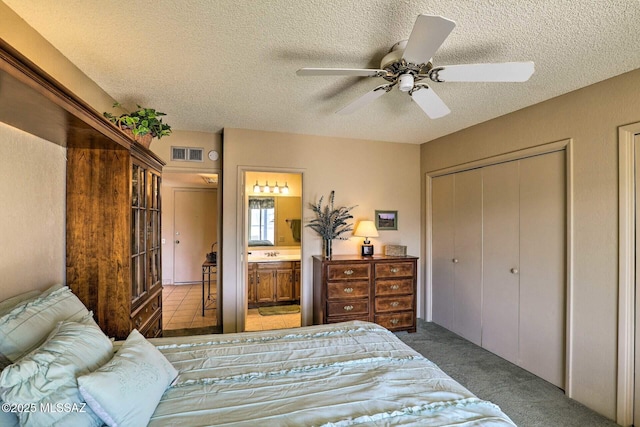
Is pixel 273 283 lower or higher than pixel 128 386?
lower

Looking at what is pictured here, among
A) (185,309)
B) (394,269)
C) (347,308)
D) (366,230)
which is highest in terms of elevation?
(366,230)

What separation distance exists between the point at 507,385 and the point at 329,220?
2410 millimetres

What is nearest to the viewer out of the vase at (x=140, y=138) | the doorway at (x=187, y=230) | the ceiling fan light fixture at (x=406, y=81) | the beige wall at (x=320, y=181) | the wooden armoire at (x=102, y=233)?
the ceiling fan light fixture at (x=406, y=81)

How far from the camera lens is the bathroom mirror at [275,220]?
533 centimetres

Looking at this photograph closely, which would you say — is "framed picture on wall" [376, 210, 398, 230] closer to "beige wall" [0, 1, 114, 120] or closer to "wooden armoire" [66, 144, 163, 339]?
"wooden armoire" [66, 144, 163, 339]

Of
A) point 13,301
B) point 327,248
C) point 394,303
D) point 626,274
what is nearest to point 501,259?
point 626,274

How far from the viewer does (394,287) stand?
3.66 metres

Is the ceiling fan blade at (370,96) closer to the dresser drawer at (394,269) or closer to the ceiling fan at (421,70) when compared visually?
the ceiling fan at (421,70)

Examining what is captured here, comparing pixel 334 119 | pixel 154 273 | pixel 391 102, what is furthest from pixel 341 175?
pixel 154 273

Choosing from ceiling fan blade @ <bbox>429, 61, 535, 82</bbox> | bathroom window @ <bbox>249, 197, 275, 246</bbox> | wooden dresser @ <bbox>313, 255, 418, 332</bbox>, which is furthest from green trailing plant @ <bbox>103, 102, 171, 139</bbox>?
bathroom window @ <bbox>249, 197, 275, 246</bbox>

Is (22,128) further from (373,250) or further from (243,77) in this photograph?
(373,250)

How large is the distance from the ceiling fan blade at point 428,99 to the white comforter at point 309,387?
1.61 meters

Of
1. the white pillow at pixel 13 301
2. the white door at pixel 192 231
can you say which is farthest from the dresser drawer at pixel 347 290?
the white door at pixel 192 231

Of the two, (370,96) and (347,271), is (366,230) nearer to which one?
(347,271)
